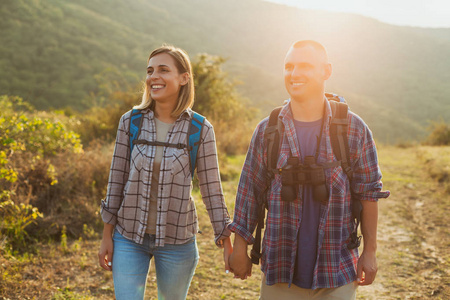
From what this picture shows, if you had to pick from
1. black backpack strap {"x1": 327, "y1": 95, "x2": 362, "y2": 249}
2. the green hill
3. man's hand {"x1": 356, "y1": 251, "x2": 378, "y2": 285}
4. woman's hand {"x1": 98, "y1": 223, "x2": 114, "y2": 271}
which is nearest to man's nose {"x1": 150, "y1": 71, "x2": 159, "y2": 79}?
woman's hand {"x1": 98, "y1": 223, "x2": 114, "y2": 271}

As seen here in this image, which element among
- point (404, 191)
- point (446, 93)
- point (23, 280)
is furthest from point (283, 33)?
point (23, 280)

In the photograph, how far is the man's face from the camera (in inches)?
88.5

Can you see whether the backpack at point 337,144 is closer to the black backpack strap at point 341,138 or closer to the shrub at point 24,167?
the black backpack strap at point 341,138

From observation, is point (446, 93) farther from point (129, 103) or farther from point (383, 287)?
point (383, 287)

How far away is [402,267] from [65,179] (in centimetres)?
538

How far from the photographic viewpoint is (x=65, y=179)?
6691mm

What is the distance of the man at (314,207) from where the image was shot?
2.14 meters

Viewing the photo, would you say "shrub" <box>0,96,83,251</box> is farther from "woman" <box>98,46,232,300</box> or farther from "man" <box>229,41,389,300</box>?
"man" <box>229,41,389,300</box>

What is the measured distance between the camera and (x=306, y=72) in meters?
2.25

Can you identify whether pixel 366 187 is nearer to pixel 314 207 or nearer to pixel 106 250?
pixel 314 207

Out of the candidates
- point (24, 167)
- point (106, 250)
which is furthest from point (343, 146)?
point (24, 167)

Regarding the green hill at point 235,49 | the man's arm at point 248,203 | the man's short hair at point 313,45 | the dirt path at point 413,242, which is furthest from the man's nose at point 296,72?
the green hill at point 235,49

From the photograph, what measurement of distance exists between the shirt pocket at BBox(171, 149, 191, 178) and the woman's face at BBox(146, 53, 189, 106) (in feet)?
1.22

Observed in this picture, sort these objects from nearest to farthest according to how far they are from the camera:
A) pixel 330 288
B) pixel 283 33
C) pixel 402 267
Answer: pixel 330 288
pixel 402 267
pixel 283 33
